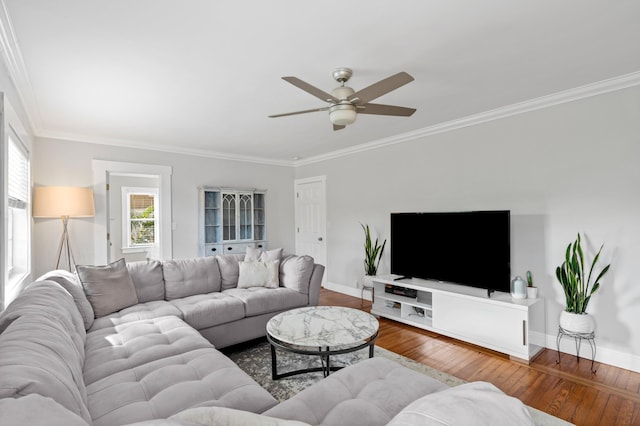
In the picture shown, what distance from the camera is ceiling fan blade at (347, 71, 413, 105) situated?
1.86 m

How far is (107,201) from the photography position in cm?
429

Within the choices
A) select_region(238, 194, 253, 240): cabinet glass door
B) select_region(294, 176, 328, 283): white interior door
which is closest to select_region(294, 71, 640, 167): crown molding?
select_region(294, 176, 328, 283): white interior door

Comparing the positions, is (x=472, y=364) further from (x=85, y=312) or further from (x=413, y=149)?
(x=85, y=312)

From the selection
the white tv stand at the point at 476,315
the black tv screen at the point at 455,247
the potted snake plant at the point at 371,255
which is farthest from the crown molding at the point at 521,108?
the white tv stand at the point at 476,315

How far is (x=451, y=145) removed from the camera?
383 centimetres

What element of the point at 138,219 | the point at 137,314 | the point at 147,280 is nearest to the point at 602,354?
the point at 137,314

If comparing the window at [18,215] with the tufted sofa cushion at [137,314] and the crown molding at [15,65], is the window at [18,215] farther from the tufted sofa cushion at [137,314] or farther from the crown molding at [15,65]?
the tufted sofa cushion at [137,314]

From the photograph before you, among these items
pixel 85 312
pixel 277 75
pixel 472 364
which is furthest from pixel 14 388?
pixel 472 364

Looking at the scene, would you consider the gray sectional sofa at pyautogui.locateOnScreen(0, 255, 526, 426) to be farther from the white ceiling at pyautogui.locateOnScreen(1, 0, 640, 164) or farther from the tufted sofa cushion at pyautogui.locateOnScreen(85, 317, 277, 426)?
the white ceiling at pyautogui.locateOnScreen(1, 0, 640, 164)

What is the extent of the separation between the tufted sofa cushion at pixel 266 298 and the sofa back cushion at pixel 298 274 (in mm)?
77

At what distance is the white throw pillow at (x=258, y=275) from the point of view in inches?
138

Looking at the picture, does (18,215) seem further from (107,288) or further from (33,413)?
(33,413)

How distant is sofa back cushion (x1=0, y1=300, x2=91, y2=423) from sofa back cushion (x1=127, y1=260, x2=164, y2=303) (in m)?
1.55

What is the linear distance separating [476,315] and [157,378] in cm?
282
